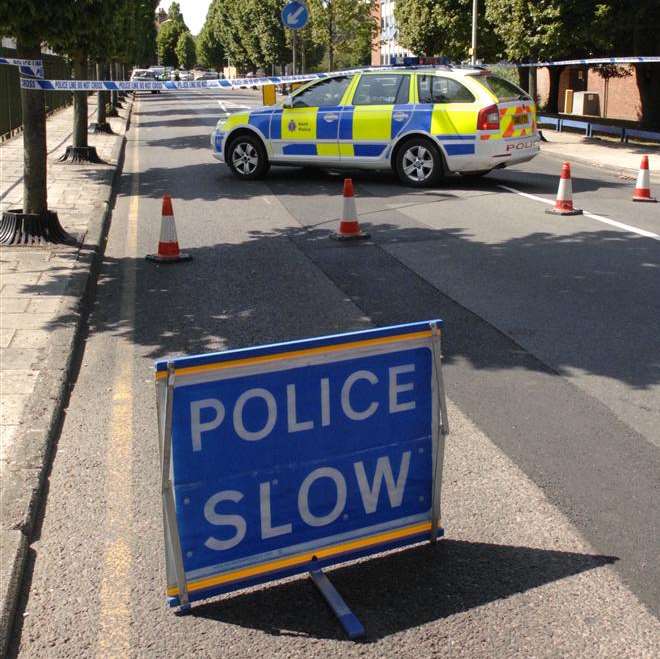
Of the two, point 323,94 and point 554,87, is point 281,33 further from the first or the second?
point 323,94

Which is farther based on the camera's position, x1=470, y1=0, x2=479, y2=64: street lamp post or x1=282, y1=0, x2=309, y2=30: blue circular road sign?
x1=470, y1=0, x2=479, y2=64: street lamp post

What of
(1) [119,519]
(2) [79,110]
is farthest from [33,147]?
(2) [79,110]

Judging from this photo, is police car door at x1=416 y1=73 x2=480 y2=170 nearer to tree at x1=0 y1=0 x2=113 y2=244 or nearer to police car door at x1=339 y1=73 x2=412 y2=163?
police car door at x1=339 y1=73 x2=412 y2=163

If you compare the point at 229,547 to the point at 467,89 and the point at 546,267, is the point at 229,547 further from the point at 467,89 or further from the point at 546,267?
the point at 467,89

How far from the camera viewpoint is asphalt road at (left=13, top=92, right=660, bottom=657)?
3.55 metres

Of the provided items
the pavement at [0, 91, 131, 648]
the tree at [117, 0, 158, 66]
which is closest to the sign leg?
the pavement at [0, 91, 131, 648]

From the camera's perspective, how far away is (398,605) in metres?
3.69

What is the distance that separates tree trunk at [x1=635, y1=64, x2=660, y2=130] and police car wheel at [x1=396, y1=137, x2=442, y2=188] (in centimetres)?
1616

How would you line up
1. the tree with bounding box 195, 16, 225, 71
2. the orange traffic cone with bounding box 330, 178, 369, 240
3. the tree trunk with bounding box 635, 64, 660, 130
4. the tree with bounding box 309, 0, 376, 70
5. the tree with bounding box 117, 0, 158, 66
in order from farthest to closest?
the tree with bounding box 195, 16, 225, 71, the tree with bounding box 309, 0, 376, 70, the tree trunk with bounding box 635, 64, 660, 130, the tree with bounding box 117, 0, 158, 66, the orange traffic cone with bounding box 330, 178, 369, 240

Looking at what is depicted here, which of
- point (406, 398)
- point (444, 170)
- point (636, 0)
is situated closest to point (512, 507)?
point (406, 398)

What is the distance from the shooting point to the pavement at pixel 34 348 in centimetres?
434

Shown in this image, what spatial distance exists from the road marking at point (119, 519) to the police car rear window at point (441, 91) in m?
8.78

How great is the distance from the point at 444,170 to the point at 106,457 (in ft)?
35.3

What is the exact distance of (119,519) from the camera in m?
4.37
